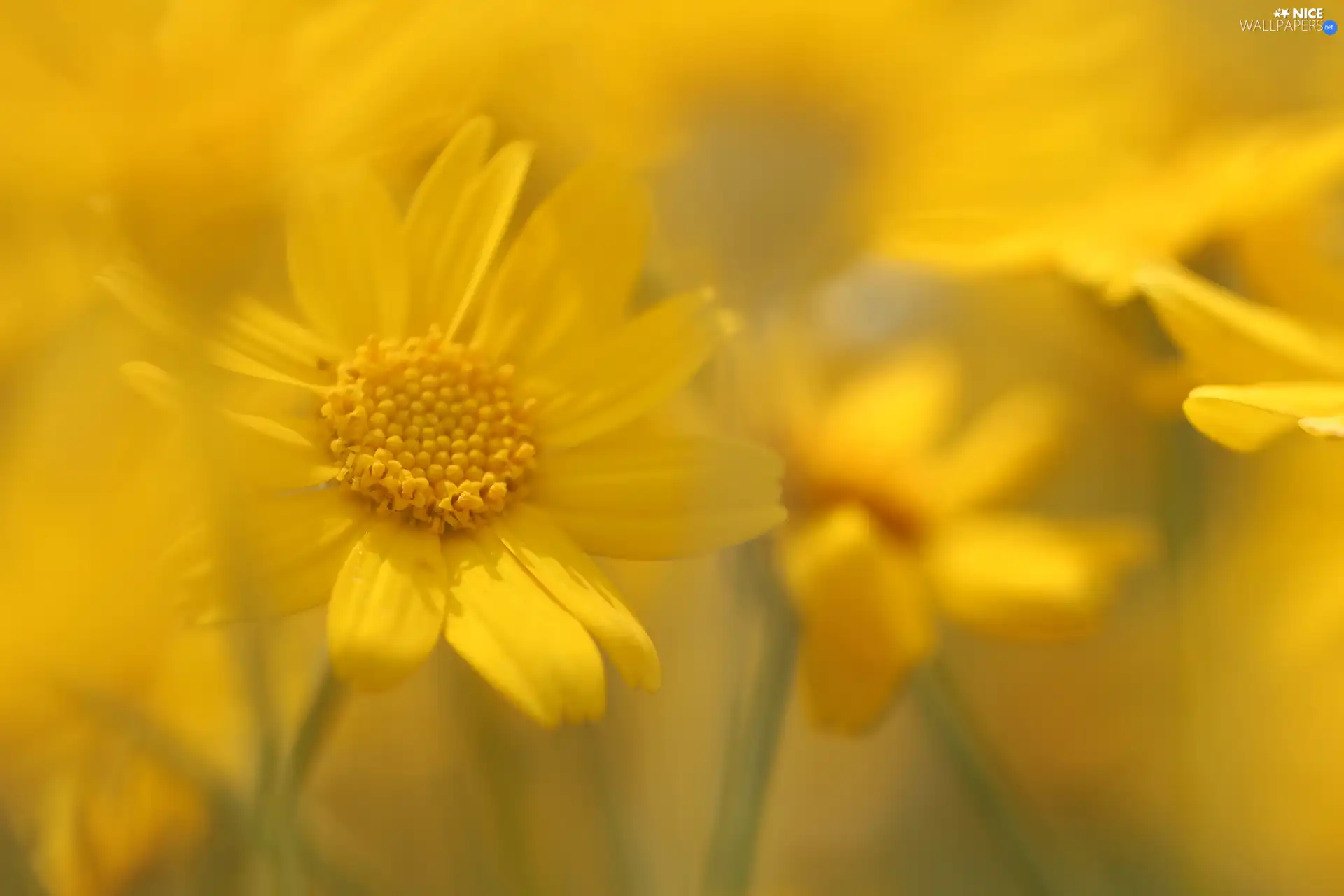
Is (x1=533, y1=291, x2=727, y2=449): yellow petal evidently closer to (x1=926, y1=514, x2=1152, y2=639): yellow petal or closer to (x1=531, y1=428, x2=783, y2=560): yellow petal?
(x1=531, y1=428, x2=783, y2=560): yellow petal

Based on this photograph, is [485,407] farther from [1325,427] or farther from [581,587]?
[1325,427]

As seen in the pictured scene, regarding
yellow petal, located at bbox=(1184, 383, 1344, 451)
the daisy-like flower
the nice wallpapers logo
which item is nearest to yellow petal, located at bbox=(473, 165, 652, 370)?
the daisy-like flower

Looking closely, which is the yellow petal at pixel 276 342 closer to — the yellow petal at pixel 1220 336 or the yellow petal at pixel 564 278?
the yellow petal at pixel 564 278

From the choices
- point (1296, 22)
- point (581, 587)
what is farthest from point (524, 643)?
point (1296, 22)

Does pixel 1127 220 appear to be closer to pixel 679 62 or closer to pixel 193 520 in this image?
pixel 679 62

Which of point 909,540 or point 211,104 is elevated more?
point 211,104

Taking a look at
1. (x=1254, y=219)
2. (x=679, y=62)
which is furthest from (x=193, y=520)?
(x=1254, y=219)
